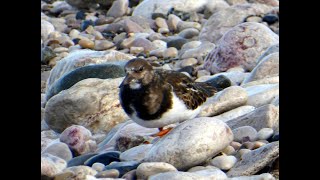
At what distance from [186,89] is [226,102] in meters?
0.72

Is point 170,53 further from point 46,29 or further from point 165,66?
point 46,29

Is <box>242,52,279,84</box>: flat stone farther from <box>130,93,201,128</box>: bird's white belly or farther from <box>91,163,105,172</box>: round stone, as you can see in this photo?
<box>91,163,105,172</box>: round stone

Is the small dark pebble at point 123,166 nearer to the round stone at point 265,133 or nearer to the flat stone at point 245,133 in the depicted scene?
the flat stone at point 245,133

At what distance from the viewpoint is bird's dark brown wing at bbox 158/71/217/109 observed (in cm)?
484

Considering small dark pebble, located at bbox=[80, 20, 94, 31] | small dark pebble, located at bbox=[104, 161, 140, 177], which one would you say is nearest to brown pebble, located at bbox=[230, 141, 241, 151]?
small dark pebble, located at bbox=[104, 161, 140, 177]

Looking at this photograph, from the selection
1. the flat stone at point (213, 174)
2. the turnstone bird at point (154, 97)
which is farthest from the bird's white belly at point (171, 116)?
the flat stone at point (213, 174)

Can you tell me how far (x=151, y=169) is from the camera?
375 centimetres

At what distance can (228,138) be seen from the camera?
13.5ft

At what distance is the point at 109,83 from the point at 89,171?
2712mm

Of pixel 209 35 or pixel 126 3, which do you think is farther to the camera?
pixel 126 3
